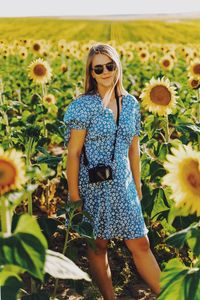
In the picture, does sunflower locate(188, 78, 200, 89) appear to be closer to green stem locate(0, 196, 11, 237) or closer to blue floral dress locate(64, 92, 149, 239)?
blue floral dress locate(64, 92, 149, 239)

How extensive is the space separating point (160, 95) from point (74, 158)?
127 centimetres

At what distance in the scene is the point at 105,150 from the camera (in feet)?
10.4

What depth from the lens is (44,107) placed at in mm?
5664

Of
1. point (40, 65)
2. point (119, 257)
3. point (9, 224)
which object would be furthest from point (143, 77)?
point (9, 224)

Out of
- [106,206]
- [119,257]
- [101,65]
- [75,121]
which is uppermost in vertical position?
[101,65]

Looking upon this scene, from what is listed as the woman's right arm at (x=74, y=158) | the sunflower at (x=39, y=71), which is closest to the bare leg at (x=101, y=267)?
the woman's right arm at (x=74, y=158)

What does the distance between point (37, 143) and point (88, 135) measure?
1638 millimetres

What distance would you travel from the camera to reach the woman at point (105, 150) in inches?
123

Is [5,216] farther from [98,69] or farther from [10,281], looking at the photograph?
[98,69]

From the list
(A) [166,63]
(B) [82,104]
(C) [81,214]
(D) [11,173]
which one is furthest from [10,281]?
(A) [166,63]

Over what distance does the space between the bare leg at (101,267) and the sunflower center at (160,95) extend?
1.27 meters

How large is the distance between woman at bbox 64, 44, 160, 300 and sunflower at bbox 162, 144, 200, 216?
103 cm

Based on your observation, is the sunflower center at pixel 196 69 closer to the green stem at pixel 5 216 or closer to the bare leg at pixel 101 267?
the bare leg at pixel 101 267

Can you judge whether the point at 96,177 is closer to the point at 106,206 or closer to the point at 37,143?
the point at 106,206
